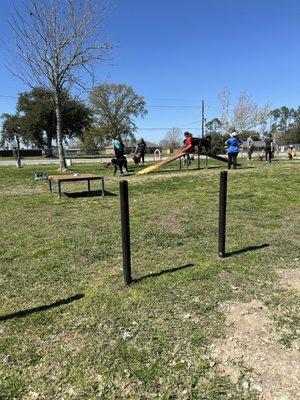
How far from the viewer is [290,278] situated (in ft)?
14.3

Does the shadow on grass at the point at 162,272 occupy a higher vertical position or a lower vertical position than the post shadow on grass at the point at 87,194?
higher

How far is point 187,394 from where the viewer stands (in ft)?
8.54

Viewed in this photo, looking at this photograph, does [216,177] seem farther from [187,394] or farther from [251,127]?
[251,127]

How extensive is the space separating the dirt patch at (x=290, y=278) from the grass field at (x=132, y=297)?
0.09m

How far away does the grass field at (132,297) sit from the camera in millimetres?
2766

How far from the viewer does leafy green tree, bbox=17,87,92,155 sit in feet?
200

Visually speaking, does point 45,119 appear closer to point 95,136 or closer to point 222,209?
point 95,136

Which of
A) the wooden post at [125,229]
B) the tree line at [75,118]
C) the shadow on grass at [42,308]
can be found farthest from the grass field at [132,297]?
the tree line at [75,118]

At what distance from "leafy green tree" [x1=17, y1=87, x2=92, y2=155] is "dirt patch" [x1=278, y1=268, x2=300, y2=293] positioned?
190 feet

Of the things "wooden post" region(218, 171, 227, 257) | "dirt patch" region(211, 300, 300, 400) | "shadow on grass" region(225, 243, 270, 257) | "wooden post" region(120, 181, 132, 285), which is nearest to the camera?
"dirt patch" region(211, 300, 300, 400)

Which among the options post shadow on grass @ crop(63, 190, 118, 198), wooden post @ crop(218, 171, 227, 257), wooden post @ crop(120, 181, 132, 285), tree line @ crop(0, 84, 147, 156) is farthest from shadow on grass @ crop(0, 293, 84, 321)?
tree line @ crop(0, 84, 147, 156)

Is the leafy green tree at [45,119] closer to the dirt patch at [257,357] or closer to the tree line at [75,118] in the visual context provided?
the tree line at [75,118]

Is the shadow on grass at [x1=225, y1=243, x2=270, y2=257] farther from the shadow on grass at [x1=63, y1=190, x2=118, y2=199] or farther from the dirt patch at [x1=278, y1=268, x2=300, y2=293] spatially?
the shadow on grass at [x1=63, y1=190, x2=118, y2=199]

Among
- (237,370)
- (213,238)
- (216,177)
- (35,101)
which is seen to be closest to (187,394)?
(237,370)
